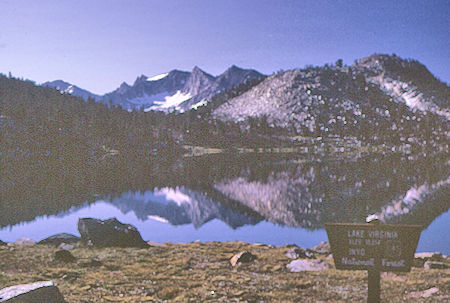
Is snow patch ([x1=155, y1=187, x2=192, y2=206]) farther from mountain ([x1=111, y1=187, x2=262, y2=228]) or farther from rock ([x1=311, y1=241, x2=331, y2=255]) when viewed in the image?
rock ([x1=311, y1=241, x2=331, y2=255])

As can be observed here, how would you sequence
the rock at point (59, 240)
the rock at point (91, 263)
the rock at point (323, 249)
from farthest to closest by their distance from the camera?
the rock at point (59, 240) < the rock at point (323, 249) < the rock at point (91, 263)

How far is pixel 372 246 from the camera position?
32.6 feet

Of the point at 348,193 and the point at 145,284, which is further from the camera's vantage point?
the point at 348,193

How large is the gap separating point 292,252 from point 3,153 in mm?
151051

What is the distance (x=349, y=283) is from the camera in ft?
52.9

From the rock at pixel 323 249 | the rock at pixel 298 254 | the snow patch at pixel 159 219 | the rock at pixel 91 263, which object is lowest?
the snow patch at pixel 159 219

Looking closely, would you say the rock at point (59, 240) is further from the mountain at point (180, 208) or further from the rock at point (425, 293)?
the rock at point (425, 293)

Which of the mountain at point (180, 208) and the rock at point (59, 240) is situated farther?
the mountain at point (180, 208)

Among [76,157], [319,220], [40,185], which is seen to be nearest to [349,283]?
[319,220]

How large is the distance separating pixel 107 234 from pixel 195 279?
35.5 ft

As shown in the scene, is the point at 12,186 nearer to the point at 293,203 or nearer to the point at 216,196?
the point at 216,196

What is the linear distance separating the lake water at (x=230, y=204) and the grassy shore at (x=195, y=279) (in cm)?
1648

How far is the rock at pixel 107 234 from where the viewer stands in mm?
24984

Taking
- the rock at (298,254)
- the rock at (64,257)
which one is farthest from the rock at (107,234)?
the rock at (298,254)
